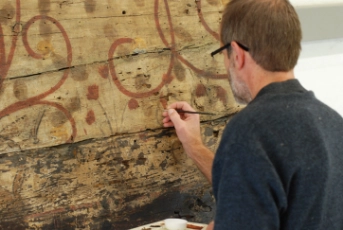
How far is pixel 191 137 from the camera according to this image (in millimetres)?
1751

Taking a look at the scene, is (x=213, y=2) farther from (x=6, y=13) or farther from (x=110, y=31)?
(x=6, y=13)

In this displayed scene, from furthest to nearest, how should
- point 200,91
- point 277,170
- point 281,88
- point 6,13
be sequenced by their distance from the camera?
1. point 200,91
2. point 6,13
3. point 281,88
4. point 277,170

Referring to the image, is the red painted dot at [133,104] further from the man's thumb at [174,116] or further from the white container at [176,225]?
the white container at [176,225]

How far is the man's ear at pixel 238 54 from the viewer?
4.35 feet

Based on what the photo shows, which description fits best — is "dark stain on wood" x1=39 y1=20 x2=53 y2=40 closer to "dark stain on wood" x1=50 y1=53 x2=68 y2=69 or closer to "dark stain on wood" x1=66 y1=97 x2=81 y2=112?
"dark stain on wood" x1=50 y1=53 x2=68 y2=69

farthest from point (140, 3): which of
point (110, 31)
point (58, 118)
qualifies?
point (58, 118)

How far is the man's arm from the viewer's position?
1.74 m

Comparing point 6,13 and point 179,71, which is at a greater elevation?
point 6,13

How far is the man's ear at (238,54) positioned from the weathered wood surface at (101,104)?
0.47m

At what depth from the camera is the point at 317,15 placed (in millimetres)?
2572

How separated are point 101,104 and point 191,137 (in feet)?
1.16

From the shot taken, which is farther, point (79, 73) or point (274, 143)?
point (79, 73)

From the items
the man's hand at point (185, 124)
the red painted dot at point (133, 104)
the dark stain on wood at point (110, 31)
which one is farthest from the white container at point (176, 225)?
the dark stain on wood at point (110, 31)

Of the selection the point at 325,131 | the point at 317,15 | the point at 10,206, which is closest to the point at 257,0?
the point at 325,131
